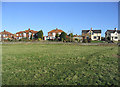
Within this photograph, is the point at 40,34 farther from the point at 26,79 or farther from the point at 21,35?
the point at 26,79

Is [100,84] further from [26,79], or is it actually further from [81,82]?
[26,79]

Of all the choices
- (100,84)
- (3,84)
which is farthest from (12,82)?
(100,84)

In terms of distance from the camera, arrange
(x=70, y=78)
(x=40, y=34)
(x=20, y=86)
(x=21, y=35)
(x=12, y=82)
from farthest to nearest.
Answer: (x=21, y=35), (x=40, y=34), (x=70, y=78), (x=12, y=82), (x=20, y=86)

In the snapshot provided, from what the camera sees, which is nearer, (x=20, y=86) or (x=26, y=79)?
(x=20, y=86)

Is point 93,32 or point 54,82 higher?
point 93,32

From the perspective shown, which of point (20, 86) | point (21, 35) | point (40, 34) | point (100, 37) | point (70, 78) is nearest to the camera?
point (20, 86)

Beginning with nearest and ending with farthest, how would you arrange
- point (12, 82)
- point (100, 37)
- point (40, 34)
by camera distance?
point (12, 82) → point (40, 34) → point (100, 37)

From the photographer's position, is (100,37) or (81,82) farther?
(100,37)

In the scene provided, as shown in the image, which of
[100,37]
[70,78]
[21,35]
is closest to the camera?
[70,78]

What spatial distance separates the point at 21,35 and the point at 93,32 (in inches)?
2152

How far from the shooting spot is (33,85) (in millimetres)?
6859

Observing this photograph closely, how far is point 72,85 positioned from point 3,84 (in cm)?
361

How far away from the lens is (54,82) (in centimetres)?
719

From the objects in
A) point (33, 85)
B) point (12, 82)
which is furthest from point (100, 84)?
point (12, 82)
